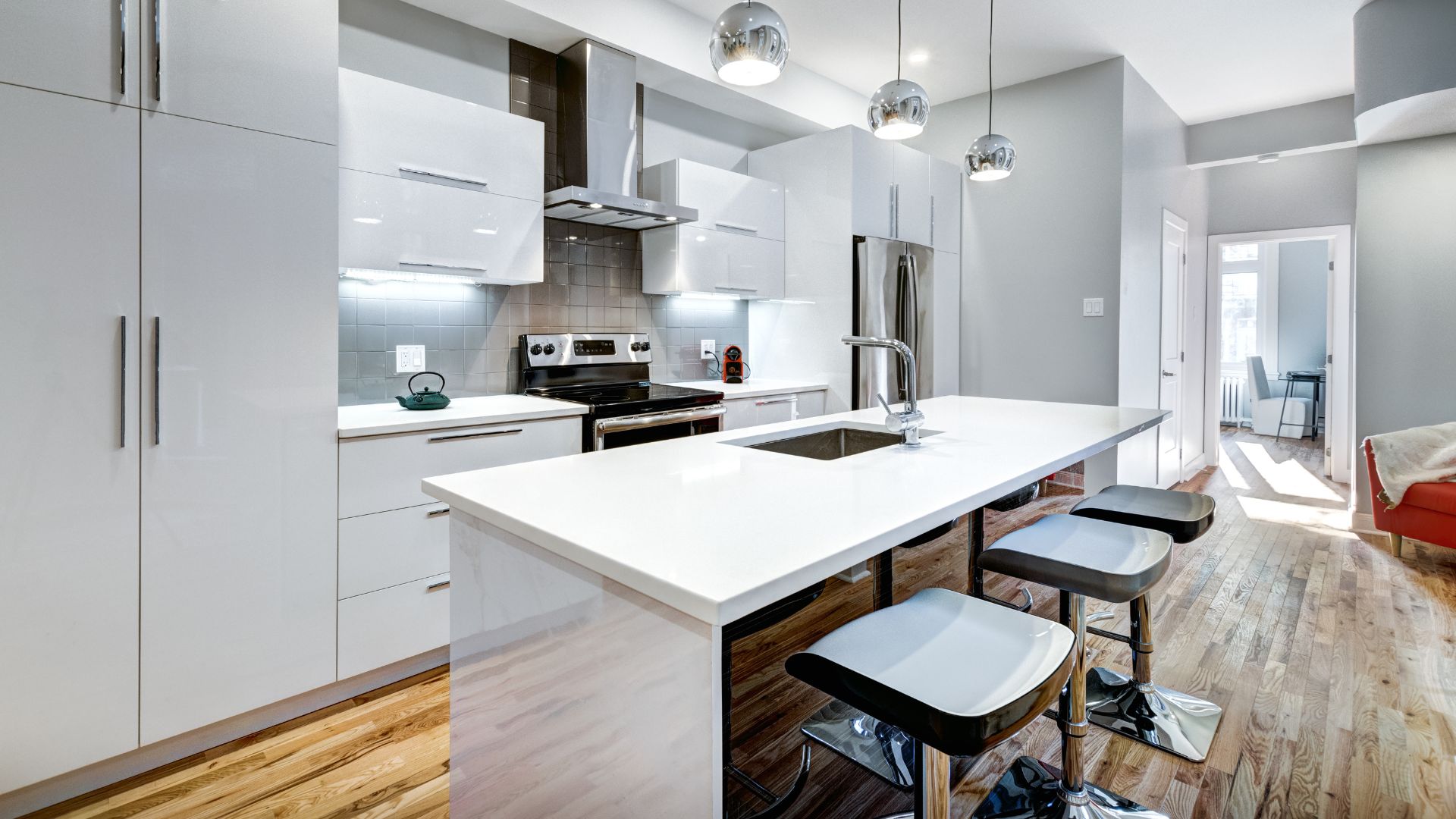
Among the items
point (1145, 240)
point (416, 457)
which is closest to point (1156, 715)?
point (416, 457)

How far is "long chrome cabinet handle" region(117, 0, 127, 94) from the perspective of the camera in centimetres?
174

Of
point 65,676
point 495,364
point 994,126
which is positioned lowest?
point 65,676

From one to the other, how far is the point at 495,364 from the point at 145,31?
5.34 ft

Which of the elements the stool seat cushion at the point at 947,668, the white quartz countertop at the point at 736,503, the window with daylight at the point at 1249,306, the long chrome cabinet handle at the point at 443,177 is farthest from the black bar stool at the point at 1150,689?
the window with daylight at the point at 1249,306

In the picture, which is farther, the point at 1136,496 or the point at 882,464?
the point at 1136,496

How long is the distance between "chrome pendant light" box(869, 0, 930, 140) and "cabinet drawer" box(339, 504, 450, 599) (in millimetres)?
1934

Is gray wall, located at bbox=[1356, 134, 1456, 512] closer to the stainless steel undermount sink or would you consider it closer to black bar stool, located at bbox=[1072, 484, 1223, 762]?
Answer: black bar stool, located at bbox=[1072, 484, 1223, 762]

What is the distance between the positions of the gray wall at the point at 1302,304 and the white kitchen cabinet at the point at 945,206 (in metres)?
6.13

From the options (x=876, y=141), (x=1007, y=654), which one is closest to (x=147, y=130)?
(x=1007, y=654)

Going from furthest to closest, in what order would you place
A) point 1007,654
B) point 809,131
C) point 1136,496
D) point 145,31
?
point 809,131 → point 1136,496 → point 145,31 → point 1007,654

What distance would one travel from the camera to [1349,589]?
125 inches

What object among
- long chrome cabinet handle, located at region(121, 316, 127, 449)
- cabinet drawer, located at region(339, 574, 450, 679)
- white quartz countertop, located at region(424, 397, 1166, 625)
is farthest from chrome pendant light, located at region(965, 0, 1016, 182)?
long chrome cabinet handle, located at region(121, 316, 127, 449)

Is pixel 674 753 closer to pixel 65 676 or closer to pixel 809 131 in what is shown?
pixel 65 676

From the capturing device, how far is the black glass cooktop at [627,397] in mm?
2854
